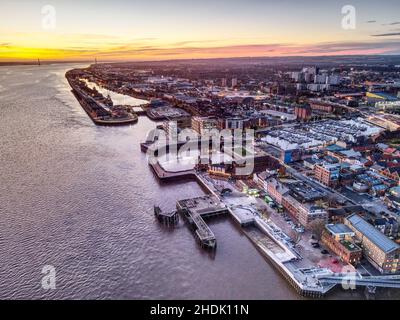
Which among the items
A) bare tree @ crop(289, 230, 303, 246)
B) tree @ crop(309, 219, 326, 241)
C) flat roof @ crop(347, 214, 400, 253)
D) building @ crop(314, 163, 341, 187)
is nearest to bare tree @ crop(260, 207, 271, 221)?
bare tree @ crop(289, 230, 303, 246)

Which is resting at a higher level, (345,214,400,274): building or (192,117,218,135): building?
(192,117,218,135): building

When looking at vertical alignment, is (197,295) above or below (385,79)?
below

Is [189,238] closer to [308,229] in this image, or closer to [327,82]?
→ [308,229]

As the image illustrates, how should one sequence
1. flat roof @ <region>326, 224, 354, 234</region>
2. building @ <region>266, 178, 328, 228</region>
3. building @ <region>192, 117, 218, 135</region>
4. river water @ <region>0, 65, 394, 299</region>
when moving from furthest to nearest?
1. building @ <region>192, 117, 218, 135</region>
2. building @ <region>266, 178, 328, 228</region>
3. flat roof @ <region>326, 224, 354, 234</region>
4. river water @ <region>0, 65, 394, 299</region>

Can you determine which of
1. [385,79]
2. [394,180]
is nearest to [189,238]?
[394,180]

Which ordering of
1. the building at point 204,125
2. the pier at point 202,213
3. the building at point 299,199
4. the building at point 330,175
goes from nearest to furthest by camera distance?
the pier at point 202,213, the building at point 299,199, the building at point 330,175, the building at point 204,125

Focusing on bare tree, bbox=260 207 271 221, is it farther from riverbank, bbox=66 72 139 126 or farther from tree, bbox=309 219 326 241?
riverbank, bbox=66 72 139 126

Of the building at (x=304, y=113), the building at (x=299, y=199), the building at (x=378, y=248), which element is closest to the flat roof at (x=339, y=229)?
the building at (x=378, y=248)

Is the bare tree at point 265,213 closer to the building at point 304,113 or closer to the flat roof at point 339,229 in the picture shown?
the flat roof at point 339,229
